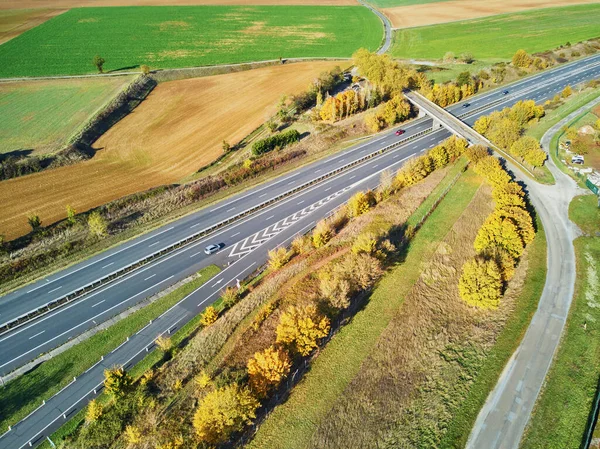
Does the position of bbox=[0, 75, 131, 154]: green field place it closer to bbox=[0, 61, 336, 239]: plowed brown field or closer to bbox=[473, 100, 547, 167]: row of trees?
bbox=[0, 61, 336, 239]: plowed brown field

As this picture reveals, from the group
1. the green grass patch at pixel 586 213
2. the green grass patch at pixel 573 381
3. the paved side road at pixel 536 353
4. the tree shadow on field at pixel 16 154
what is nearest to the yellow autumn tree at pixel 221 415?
the paved side road at pixel 536 353

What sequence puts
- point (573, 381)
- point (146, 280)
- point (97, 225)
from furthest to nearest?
point (97, 225) → point (146, 280) → point (573, 381)

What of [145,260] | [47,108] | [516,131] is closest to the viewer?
[145,260]

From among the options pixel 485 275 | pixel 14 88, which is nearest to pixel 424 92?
pixel 485 275

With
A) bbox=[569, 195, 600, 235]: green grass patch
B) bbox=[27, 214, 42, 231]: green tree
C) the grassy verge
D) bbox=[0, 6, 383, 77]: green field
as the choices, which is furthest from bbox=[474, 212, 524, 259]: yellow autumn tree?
bbox=[0, 6, 383, 77]: green field

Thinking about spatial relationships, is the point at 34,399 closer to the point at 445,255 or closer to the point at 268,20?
the point at 445,255

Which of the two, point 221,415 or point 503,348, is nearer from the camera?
point 221,415

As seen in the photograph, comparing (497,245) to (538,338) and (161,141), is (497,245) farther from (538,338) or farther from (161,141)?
(161,141)

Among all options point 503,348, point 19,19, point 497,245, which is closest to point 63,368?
point 503,348
